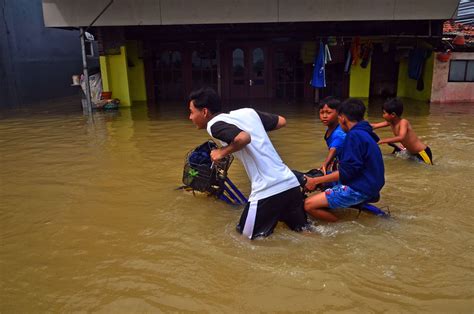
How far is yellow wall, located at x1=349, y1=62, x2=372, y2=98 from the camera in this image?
15.9 meters

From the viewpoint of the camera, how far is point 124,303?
289 cm

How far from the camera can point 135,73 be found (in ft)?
53.8

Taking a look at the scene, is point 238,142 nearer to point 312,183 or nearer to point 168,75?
point 312,183

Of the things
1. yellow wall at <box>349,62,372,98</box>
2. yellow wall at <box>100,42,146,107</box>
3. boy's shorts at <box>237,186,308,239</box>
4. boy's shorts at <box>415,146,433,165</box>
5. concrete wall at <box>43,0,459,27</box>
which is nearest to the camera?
boy's shorts at <box>237,186,308,239</box>

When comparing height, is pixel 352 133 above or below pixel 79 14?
below

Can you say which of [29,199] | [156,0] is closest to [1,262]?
[29,199]

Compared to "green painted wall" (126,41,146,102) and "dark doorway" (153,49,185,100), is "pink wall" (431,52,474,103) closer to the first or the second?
"dark doorway" (153,49,185,100)

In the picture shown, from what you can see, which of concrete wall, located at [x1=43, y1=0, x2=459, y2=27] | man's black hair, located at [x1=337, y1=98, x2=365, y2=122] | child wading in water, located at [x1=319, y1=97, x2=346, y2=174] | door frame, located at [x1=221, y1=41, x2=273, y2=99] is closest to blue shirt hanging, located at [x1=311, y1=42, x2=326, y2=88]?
concrete wall, located at [x1=43, y1=0, x2=459, y2=27]

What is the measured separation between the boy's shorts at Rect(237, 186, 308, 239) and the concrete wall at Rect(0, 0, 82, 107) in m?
13.4

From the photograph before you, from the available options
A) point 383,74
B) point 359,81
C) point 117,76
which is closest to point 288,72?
point 359,81

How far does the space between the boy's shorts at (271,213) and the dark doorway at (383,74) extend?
47.0 ft

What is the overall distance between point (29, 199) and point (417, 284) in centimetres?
445

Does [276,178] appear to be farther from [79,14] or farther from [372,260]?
[79,14]

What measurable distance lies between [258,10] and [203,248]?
9.09 meters
